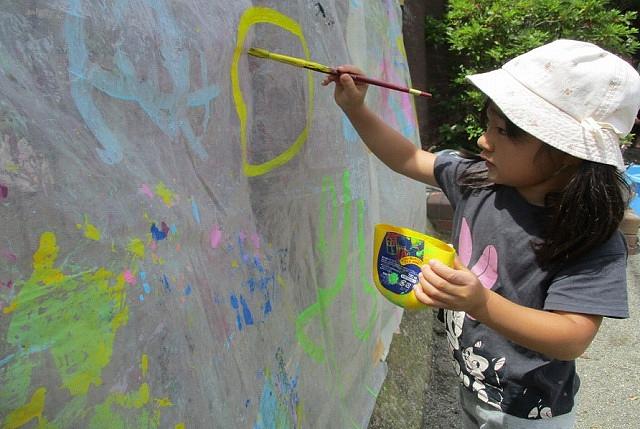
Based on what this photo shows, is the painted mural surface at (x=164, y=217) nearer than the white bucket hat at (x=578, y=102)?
Yes

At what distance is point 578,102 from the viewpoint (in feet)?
4.45

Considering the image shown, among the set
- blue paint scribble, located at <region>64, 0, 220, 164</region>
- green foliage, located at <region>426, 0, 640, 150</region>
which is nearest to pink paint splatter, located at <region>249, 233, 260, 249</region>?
blue paint scribble, located at <region>64, 0, 220, 164</region>

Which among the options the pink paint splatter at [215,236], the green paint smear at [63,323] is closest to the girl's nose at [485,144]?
the pink paint splatter at [215,236]

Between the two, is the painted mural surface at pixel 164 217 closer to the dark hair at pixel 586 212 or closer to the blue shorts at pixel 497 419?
the blue shorts at pixel 497 419

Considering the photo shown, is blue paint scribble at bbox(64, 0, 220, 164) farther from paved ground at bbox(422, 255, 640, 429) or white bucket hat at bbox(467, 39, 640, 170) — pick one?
paved ground at bbox(422, 255, 640, 429)

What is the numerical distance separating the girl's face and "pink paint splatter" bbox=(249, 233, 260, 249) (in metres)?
0.62

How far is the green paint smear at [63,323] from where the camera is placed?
70cm

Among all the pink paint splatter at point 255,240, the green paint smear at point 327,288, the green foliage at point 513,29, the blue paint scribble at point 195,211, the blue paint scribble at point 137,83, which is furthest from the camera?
the green foliage at point 513,29

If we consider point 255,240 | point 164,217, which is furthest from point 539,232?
point 164,217

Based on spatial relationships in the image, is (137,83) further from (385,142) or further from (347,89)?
(385,142)

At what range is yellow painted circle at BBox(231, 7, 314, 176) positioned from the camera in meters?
1.25

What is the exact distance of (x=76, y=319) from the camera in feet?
2.55

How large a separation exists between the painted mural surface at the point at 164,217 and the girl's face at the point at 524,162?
480mm

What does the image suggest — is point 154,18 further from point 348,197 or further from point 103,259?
point 348,197
